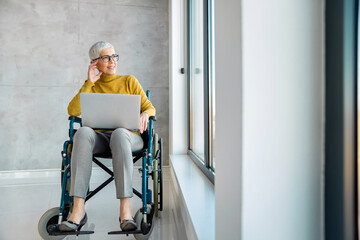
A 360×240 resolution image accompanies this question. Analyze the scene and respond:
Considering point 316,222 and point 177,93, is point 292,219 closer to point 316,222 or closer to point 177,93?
point 316,222

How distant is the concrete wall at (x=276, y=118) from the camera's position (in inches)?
21.2

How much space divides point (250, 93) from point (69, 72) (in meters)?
3.00

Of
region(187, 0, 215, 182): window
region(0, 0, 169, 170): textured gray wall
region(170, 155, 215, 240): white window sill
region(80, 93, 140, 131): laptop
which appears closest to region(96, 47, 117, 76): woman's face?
region(80, 93, 140, 131): laptop

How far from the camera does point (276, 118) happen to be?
562 millimetres

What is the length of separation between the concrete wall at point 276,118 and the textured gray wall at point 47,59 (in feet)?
9.27

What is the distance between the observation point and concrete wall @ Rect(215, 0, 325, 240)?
0.54 meters

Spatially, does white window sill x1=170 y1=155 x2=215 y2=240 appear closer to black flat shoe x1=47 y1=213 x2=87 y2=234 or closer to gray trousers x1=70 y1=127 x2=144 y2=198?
gray trousers x1=70 y1=127 x2=144 y2=198

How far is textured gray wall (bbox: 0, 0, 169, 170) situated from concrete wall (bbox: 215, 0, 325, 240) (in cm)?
282

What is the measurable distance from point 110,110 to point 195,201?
712mm

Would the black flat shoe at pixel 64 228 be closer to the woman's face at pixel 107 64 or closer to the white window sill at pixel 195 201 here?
the white window sill at pixel 195 201

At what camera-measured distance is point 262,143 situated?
55 centimetres

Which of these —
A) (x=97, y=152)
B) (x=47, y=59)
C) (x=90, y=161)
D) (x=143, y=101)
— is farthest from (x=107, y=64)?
(x=47, y=59)

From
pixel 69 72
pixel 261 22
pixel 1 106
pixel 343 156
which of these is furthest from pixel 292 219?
pixel 1 106

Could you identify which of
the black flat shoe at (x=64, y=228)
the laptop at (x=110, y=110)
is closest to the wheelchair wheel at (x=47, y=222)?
the black flat shoe at (x=64, y=228)
